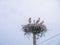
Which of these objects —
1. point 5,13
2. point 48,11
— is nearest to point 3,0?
point 5,13

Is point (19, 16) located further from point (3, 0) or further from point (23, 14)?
point (3, 0)

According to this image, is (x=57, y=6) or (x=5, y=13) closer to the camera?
(x=5, y=13)

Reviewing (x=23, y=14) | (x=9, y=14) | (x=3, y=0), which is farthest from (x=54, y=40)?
(x=3, y=0)

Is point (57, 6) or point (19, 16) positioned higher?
point (57, 6)

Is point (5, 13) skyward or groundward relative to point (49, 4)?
groundward

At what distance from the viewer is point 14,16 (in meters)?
4.16

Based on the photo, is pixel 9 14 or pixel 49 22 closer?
pixel 9 14

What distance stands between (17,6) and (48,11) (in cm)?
92

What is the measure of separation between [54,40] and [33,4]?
1.28 m

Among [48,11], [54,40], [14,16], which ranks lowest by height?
[54,40]

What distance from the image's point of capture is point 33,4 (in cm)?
426

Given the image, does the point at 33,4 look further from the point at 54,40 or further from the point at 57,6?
the point at 54,40

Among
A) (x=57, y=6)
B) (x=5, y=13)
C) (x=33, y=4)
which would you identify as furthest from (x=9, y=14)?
(x=57, y=6)

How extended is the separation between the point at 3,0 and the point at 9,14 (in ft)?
1.35
